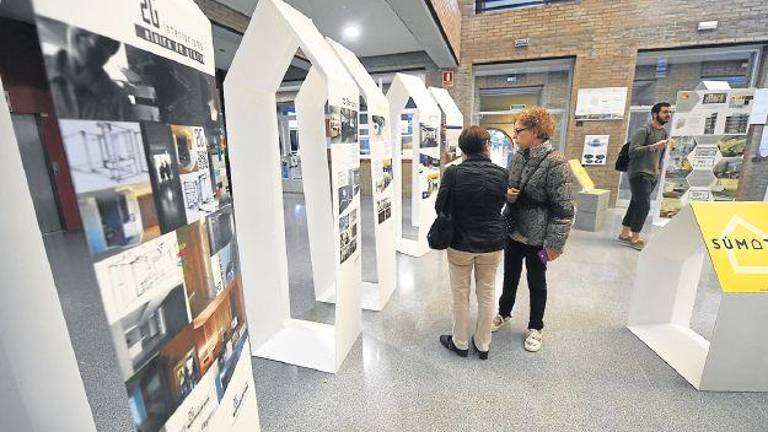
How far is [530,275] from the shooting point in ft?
7.36

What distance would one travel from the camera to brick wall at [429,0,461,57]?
14.9 ft

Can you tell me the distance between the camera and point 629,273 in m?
3.63

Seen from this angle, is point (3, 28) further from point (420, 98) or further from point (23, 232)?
point (23, 232)

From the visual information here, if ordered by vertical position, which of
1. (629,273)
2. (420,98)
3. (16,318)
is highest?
(420,98)

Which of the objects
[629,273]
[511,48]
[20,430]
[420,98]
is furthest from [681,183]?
[20,430]

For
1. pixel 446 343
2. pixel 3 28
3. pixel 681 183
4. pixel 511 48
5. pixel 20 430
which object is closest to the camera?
pixel 20 430

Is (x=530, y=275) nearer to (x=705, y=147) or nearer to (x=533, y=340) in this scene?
(x=533, y=340)

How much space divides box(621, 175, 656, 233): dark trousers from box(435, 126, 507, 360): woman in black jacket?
3057mm

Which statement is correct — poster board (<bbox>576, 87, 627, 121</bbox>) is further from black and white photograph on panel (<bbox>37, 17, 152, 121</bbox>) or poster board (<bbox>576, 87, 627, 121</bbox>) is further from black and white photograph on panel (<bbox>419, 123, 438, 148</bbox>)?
black and white photograph on panel (<bbox>37, 17, 152, 121</bbox>)

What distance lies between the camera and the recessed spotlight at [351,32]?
5718 millimetres

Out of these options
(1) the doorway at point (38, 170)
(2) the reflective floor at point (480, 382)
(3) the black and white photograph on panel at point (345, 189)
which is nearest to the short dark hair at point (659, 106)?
(2) the reflective floor at point (480, 382)

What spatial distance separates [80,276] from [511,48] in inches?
288

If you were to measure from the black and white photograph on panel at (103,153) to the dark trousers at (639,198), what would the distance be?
4779 mm

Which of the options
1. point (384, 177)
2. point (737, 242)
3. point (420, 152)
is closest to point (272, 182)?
point (384, 177)
